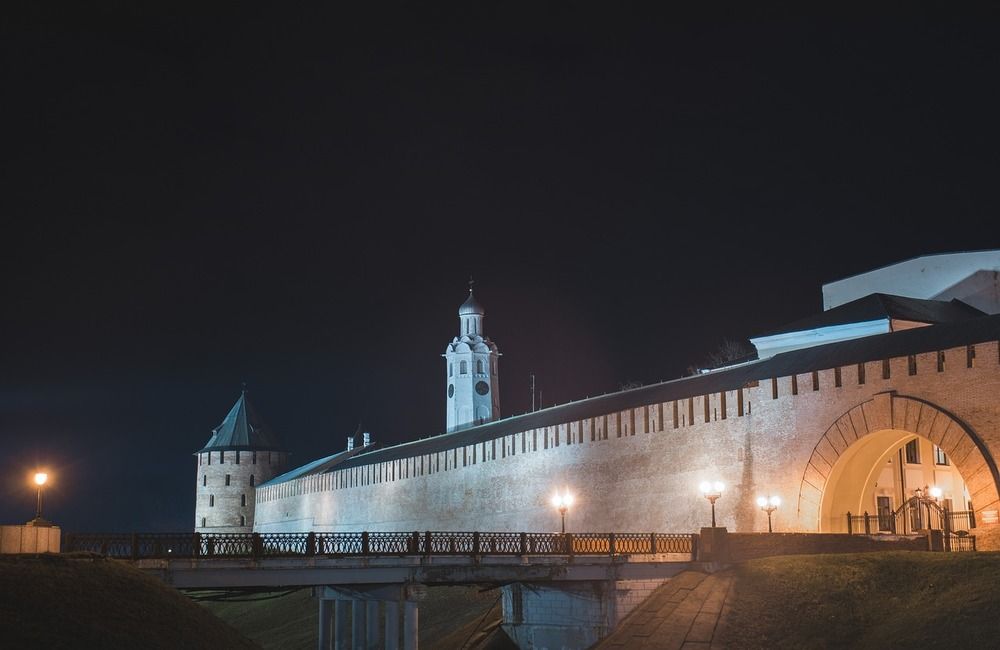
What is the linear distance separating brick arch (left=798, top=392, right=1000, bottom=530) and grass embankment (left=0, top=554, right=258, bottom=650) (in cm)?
1611

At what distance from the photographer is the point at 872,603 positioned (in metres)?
19.8

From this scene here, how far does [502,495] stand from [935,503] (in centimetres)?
1817

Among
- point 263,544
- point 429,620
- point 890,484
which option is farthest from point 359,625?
point 890,484

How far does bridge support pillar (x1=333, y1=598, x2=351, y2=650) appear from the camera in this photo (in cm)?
2266

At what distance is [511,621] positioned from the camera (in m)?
26.4

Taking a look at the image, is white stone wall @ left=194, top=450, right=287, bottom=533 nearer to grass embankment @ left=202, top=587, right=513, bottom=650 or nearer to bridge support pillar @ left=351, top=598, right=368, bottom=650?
grass embankment @ left=202, top=587, right=513, bottom=650

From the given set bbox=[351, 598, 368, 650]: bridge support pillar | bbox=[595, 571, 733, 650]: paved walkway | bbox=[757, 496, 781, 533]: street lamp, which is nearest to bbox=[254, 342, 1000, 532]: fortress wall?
bbox=[757, 496, 781, 533]: street lamp

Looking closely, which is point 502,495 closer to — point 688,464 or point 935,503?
point 688,464

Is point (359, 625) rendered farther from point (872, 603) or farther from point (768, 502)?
point (768, 502)

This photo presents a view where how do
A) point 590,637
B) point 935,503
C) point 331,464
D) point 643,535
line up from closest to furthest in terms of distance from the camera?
point 590,637 → point 643,535 → point 935,503 → point 331,464

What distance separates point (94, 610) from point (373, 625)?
8176mm

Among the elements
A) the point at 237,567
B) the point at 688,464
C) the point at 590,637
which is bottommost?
the point at 590,637

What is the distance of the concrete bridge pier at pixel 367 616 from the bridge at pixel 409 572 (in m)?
0.02

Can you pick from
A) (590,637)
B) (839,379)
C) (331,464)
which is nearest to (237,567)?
(590,637)
